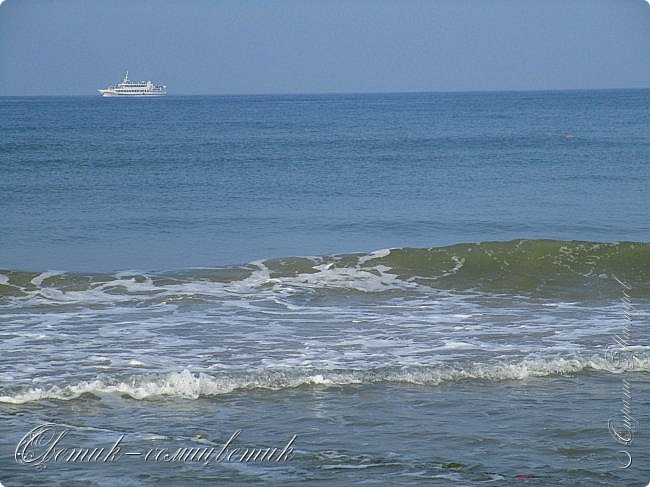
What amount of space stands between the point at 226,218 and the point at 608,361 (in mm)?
12532

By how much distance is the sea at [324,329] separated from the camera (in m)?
7.04

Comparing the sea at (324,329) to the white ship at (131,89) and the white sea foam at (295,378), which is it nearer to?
the white sea foam at (295,378)

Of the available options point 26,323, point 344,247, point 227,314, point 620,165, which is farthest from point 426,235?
point 620,165

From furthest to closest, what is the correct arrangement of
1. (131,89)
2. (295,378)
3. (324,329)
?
(131,89), (324,329), (295,378)

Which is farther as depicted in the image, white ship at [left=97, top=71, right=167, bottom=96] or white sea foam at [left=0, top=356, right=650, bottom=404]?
white ship at [left=97, top=71, right=167, bottom=96]

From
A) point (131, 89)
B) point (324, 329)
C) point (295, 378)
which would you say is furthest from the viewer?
point (131, 89)

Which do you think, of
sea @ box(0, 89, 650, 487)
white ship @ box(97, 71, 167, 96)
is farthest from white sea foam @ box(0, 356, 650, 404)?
white ship @ box(97, 71, 167, 96)

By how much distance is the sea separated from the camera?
277 inches

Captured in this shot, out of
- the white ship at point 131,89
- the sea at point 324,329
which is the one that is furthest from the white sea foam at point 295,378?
the white ship at point 131,89

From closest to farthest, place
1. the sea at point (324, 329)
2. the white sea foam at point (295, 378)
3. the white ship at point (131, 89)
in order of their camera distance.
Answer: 1. the sea at point (324, 329)
2. the white sea foam at point (295, 378)
3. the white ship at point (131, 89)

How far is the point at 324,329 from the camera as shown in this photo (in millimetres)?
11414

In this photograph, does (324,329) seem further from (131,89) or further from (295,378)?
(131,89)

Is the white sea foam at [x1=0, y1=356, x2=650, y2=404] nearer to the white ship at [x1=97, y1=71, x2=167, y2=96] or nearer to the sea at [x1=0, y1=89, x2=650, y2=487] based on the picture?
the sea at [x1=0, y1=89, x2=650, y2=487]

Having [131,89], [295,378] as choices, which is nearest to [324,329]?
[295,378]
